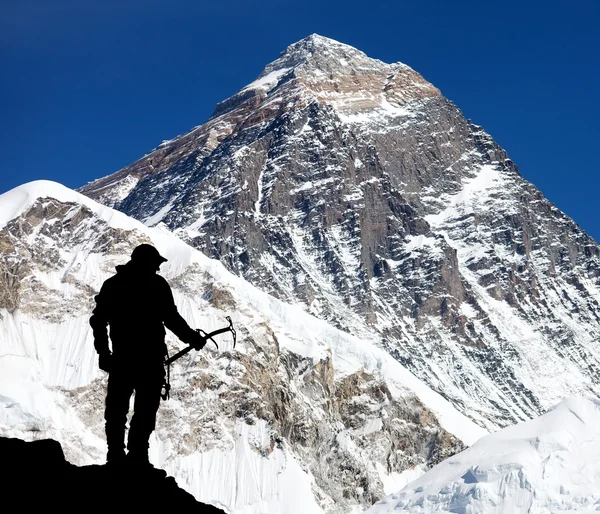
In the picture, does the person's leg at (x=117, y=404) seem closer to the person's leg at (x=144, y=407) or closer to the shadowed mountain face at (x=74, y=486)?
the person's leg at (x=144, y=407)

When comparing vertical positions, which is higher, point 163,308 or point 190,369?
point 190,369

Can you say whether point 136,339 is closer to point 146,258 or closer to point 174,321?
point 174,321

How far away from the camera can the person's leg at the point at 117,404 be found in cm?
1653

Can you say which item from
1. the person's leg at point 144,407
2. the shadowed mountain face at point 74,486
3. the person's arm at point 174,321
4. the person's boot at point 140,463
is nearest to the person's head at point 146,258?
the person's arm at point 174,321

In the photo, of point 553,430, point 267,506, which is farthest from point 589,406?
point 267,506

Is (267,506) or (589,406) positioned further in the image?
(267,506)

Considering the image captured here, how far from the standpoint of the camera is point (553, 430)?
406 ft

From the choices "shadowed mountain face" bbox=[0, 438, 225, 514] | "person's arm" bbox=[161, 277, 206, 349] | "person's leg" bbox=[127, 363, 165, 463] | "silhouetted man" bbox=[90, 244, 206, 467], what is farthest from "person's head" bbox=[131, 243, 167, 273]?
"shadowed mountain face" bbox=[0, 438, 225, 514]

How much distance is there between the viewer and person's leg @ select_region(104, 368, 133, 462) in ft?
54.2

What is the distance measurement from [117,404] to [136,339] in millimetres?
792

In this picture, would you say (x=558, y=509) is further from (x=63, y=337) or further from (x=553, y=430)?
(x=63, y=337)

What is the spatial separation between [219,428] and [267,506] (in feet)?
52.3

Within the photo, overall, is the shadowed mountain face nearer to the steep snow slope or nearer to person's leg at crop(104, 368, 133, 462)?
person's leg at crop(104, 368, 133, 462)

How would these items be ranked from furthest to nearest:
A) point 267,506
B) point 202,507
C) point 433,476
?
point 267,506
point 433,476
point 202,507
